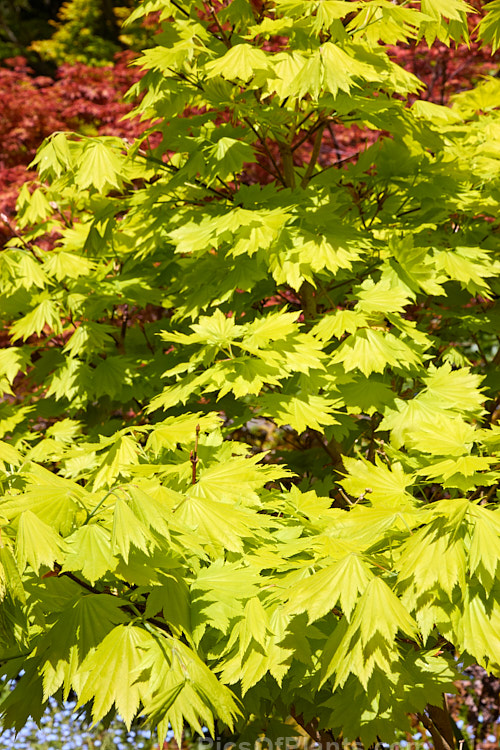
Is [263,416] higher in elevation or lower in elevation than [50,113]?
lower

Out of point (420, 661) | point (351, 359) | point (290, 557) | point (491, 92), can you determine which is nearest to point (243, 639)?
point (290, 557)

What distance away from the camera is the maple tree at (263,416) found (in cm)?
173

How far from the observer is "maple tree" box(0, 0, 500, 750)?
5.66 ft

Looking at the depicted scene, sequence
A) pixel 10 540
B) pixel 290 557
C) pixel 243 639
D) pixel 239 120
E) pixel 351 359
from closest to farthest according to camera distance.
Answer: pixel 10 540, pixel 243 639, pixel 290 557, pixel 351 359, pixel 239 120

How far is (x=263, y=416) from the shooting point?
3047mm

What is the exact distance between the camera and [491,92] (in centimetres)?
434

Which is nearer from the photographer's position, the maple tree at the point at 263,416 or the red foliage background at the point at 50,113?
the maple tree at the point at 263,416

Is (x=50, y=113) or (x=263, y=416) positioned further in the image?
(x=50, y=113)

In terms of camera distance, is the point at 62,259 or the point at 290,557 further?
the point at 62,259

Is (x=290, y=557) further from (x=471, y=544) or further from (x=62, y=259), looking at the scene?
(x=62, y=259)

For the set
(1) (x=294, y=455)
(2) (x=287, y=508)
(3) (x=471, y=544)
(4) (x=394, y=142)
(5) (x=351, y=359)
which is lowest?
(1) (x=294, y=455)

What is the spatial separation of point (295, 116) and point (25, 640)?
2.93 metres

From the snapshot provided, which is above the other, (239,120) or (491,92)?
(239,120)

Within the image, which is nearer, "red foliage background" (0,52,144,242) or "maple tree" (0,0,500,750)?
"maple tree" (0,0,500,750)
